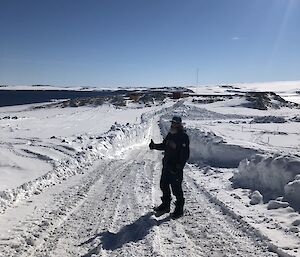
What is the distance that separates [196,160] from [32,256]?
367 inches

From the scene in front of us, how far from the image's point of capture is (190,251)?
550 cm

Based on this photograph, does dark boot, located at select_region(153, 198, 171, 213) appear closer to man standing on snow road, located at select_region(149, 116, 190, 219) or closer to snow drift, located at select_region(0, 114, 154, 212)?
man standing on snow road, located at select_region(149, 116, 190, 219)

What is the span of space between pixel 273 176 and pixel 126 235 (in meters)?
3.89

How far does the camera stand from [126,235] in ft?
20.2

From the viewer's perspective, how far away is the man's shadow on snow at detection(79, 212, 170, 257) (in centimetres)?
569

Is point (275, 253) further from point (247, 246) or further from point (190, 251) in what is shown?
point (190, 251)

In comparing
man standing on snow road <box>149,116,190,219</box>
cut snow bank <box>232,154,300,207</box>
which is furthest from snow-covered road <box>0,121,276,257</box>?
cut snow bank <box>232,154,300,207</box>

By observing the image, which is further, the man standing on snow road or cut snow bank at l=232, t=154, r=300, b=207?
cut snow bank at l=232, t=154, r=300, b=207

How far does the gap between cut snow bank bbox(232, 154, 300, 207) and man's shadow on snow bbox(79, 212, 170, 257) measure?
7.74 ft

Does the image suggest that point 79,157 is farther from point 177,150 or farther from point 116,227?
point 116,227

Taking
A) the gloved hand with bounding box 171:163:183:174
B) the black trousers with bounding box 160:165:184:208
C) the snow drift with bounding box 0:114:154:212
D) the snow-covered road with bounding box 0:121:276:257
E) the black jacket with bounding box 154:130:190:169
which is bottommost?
the snow drift with bounding box 0:114:154:212

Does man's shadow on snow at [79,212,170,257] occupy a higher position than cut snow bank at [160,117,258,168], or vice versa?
man's shadow on snow at [79,212,170,257]

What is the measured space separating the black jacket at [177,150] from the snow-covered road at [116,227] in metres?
0.92

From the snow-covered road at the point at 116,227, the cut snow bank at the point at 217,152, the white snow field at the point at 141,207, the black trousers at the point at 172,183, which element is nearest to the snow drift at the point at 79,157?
the white snow field at the point at 141,207
